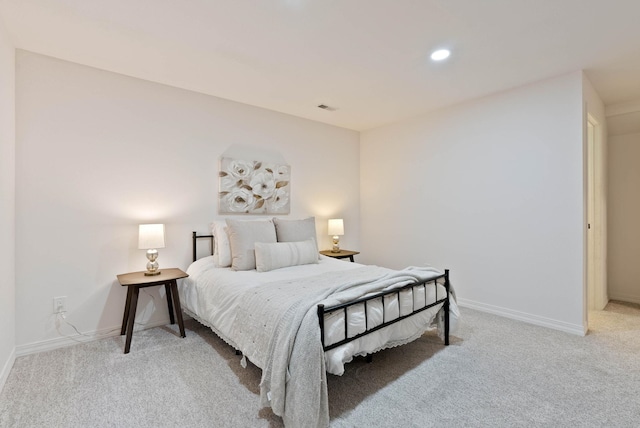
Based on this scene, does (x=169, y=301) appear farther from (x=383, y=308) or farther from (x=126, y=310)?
(x=383, y=308)

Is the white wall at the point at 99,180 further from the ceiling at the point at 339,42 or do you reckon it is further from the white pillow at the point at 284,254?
the white pillow at the point at 284,254

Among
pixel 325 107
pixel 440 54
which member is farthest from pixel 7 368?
pixel 440 54

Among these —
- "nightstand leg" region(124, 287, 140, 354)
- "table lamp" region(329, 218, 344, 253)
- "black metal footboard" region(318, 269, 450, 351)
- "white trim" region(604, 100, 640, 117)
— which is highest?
"white trim" region(604, 100, 640, 117)

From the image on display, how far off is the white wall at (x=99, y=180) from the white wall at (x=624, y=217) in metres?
4.71

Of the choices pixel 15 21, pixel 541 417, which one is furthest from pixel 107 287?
pixel 541 417

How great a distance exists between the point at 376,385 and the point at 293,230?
1.80m

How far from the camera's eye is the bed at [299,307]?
5.23ft

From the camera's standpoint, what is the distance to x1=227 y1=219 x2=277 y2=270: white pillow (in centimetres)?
289

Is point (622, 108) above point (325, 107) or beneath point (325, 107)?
beneath

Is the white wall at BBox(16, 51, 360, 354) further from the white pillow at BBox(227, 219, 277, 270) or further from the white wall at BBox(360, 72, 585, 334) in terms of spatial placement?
the white wall at BBox(360, 72, 585, 334)

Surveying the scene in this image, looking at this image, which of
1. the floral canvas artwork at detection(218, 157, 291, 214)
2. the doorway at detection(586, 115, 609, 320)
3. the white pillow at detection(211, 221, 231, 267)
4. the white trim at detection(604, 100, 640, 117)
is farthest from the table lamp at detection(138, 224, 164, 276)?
the white trim at detection(604, 100, 640, 117)

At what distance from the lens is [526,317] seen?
3.17 m

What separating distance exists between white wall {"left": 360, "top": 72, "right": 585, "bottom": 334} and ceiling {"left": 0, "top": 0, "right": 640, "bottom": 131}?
0.37 meters

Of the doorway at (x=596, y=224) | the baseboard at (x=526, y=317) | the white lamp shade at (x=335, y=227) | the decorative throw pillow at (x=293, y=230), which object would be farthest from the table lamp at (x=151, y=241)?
the doorway at (x=596, y=224)
